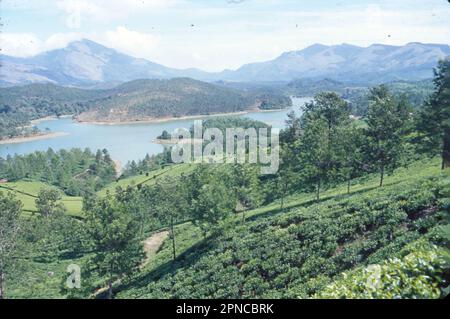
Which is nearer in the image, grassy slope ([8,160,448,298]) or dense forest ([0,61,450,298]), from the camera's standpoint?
dense forest ([0,61,450,298])

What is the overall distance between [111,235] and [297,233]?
13098 millimetres

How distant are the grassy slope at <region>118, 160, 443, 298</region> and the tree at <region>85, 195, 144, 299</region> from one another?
2.07 metres

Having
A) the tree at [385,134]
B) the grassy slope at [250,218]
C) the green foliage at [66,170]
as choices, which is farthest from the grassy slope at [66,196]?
the tree at [385,134]

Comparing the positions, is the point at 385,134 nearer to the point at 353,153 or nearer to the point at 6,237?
the point at 353,153

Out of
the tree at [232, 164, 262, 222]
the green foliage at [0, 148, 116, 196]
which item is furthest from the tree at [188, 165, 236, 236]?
the green foliage at [0, 148, 116, 196]

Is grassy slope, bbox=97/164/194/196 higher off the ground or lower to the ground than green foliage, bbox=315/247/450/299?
lower

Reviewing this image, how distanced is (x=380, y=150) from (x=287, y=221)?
33.4 ft

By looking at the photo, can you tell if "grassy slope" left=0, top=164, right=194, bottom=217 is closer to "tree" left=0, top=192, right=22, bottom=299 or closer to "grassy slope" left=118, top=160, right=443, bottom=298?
"tree" left=0, top=192, right=22, bottom=299

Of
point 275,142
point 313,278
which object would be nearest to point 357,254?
point 313,278

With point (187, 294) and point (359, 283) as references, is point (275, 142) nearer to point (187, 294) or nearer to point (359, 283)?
point (187, 294)

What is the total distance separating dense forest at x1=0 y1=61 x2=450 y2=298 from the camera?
55.7 ft

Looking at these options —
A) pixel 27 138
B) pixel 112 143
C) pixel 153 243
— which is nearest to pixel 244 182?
pixel 153 243

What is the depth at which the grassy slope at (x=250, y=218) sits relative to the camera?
28.2 metres
